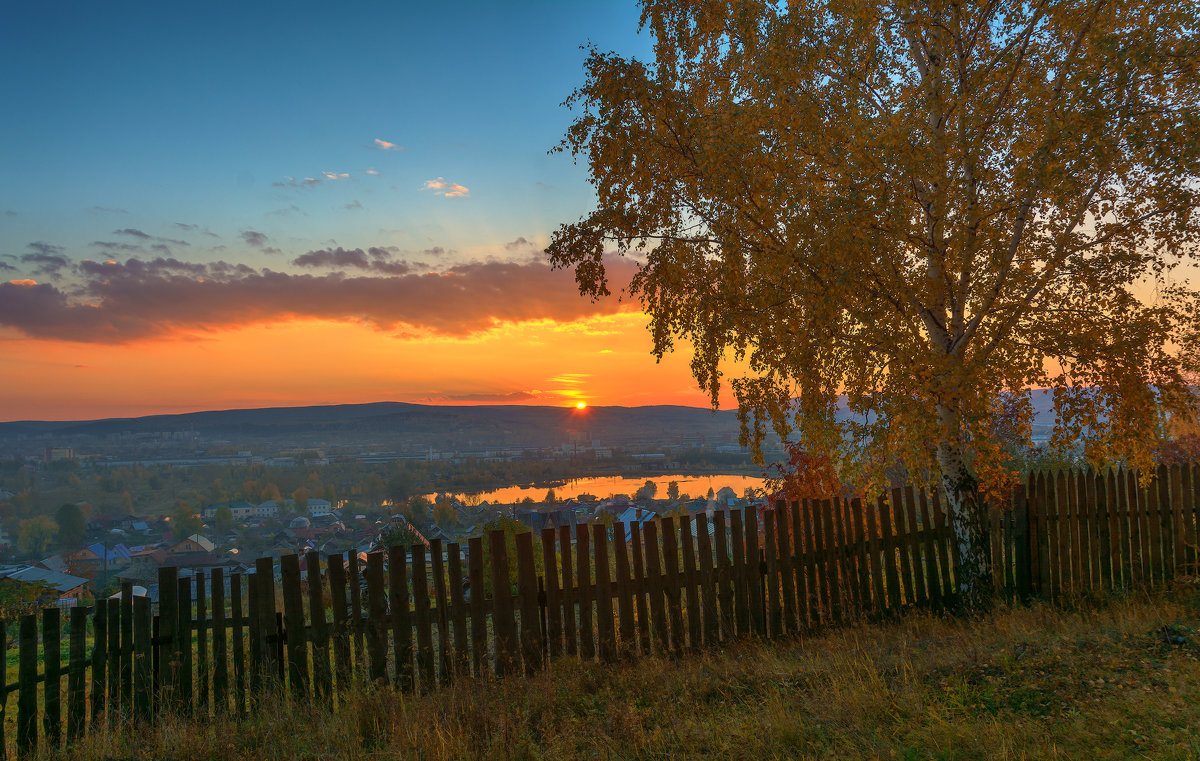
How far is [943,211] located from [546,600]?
5766 mm

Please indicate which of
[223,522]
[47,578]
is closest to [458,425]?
[223,522]

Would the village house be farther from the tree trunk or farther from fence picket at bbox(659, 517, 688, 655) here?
the tree trunk

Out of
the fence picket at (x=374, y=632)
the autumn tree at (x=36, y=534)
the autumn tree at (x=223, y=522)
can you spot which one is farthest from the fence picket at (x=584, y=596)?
the autumn tree at (x=36, y=534)

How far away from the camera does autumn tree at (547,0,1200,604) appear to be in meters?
6.55

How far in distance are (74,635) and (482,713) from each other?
3.28 metres

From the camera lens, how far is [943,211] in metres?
6.84

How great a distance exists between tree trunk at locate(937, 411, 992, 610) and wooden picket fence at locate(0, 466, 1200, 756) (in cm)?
29

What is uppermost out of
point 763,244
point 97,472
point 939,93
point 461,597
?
point 939,93

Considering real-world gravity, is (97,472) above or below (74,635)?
below

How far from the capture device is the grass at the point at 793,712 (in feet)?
13.2

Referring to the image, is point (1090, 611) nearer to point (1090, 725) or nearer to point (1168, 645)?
point (1168, 645)

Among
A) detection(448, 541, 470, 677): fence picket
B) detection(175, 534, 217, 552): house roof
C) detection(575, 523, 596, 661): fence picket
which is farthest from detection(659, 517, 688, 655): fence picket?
detection(175, 534, 217, 552): house roof

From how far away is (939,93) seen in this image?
7.22m

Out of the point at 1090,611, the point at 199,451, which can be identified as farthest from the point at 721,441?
the point at 1090,611
